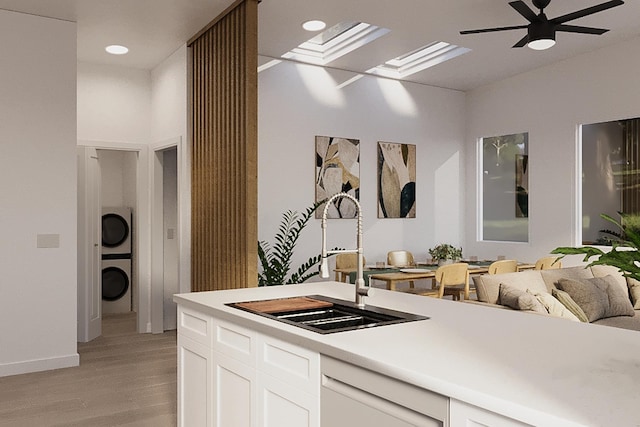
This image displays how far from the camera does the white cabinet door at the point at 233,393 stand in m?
2.20

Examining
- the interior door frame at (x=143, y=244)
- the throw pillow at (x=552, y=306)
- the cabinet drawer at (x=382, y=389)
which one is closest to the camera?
the cabinet drawer at (x=382, y=389)

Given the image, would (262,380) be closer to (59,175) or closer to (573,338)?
(573,338)

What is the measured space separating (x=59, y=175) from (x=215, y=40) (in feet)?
5.81

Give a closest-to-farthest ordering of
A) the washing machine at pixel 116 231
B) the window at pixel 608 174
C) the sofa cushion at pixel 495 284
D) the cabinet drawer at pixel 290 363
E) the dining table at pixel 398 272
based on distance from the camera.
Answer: the cabinet drawer at pixel 290 363 → the sofa cushion at pixel 495 284 → the dining table at pixel 398 272 → the window at pixel 608 174 → the washing machine at pixel 116 231

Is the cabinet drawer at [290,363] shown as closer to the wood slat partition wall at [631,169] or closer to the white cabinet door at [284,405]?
the white cabinet door at [284,405]

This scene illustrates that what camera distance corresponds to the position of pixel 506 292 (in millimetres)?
4277

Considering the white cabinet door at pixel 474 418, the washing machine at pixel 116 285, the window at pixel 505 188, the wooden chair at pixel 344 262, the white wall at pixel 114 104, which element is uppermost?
the white wall at pixel 114 104

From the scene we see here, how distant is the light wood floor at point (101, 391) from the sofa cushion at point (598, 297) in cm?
334

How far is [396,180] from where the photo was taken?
725 centimetres

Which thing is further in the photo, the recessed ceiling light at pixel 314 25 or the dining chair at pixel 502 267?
the dining chair at pixel 502 267

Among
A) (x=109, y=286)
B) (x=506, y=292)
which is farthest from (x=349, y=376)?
(x=109, y=286)

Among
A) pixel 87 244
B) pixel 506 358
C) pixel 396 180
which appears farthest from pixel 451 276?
pixel 506 358

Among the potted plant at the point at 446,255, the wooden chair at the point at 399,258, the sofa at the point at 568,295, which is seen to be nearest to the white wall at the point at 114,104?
the wooden chair at the point at 399,258

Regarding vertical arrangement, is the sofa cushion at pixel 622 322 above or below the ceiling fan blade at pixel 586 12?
below
